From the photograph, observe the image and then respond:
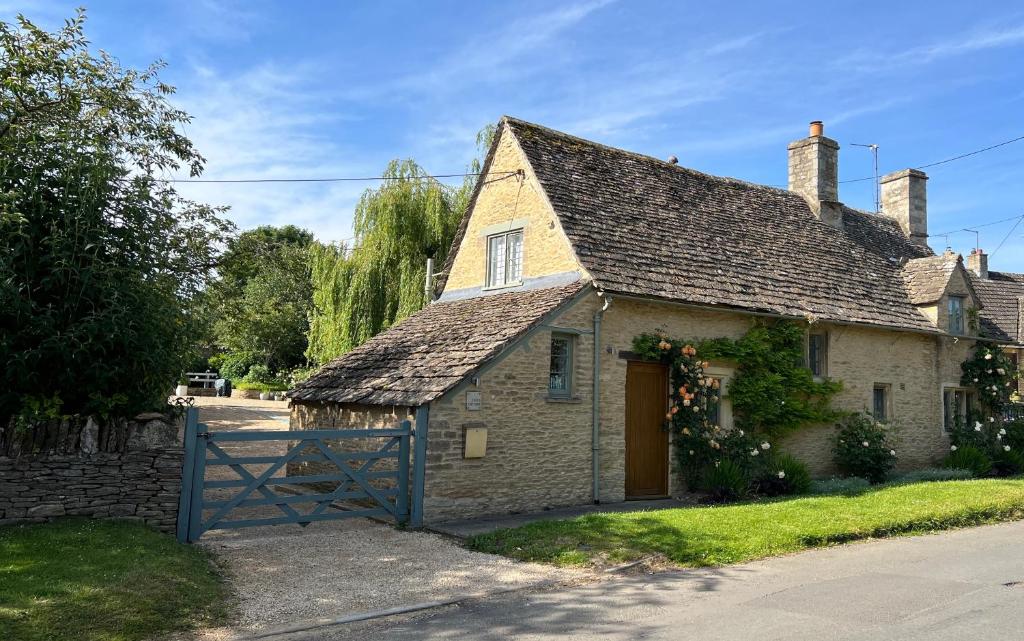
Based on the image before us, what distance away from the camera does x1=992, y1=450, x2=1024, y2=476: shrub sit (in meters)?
19.8

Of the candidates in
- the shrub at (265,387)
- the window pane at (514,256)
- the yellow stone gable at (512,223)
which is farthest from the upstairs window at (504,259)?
the shrub at (265,387)

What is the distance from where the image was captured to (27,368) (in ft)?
28.7

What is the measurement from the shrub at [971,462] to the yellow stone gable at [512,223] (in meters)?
11.6

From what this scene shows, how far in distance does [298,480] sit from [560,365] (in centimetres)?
494

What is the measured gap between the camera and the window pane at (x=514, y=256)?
641 inches

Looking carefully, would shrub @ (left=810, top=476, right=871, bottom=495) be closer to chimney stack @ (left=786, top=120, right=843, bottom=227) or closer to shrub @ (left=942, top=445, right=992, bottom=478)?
shrub @ (left=942, top=445, right=992, bottom=478)

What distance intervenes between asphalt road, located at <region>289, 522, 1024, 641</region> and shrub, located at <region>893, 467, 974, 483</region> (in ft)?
25.8

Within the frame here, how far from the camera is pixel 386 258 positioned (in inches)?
930

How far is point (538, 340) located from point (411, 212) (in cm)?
1237

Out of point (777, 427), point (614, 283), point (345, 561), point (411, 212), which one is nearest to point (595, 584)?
point (345, 561)

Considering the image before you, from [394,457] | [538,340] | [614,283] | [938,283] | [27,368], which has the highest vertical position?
[938,283]

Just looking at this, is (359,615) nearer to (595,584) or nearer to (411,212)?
(595,584)

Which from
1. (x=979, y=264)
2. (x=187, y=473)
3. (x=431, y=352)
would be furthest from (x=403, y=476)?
(x=979, y=264)

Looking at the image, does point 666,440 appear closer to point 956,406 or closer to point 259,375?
point 956,406
